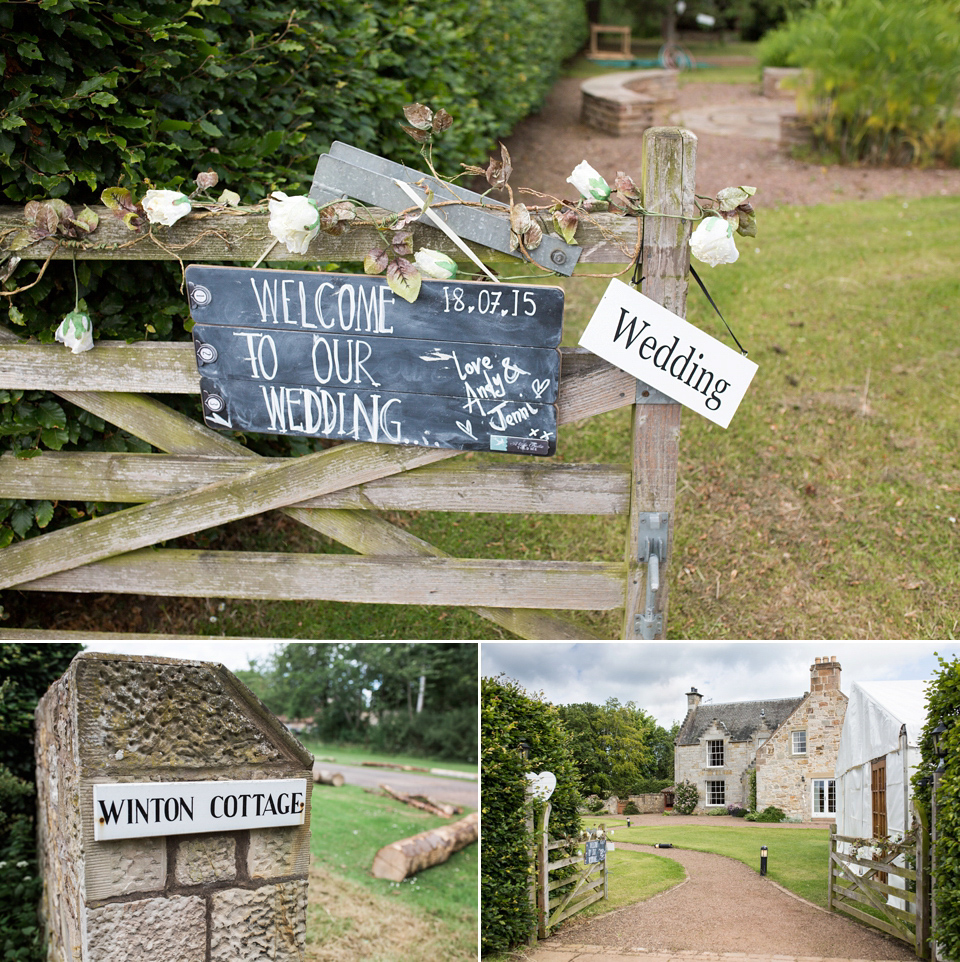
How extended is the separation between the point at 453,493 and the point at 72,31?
6.04ft

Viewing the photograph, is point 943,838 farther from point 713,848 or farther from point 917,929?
point 713,848

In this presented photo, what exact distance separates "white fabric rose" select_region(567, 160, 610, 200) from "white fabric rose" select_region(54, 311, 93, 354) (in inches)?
56.9

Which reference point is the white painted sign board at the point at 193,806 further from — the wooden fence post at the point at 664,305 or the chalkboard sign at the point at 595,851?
the wooden fence post at the point at 664,305

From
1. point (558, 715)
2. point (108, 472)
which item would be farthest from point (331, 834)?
point (558, 715)

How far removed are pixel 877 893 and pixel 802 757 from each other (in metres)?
0.33

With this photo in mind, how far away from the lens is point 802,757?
208cm

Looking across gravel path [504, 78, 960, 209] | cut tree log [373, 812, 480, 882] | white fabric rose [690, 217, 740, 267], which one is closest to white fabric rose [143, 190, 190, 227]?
white fabric rose [690, 217, 740, 267]

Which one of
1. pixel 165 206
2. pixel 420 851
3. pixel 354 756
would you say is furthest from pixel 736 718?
pixel 354 756

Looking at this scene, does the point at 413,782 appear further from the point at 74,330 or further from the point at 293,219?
the point at 293,219

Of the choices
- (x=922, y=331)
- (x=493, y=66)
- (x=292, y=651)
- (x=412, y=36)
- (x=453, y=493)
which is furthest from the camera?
(x=493, y=66)

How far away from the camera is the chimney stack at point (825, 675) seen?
2.05 metres

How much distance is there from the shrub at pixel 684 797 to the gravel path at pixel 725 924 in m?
0.09

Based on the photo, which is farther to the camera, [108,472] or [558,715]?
[108,472]

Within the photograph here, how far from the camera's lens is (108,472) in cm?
286
